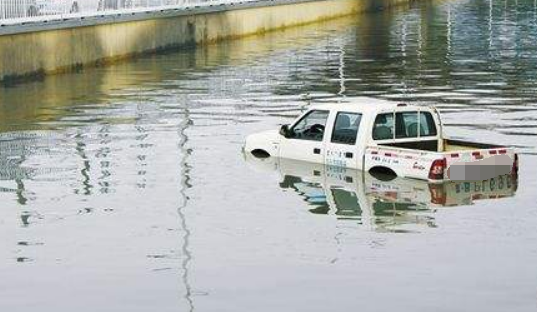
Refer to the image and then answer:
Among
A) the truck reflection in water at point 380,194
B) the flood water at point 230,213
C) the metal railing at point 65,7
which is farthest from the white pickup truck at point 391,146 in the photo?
the metal railing at point 65,7

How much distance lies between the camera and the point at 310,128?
2872 centimetres

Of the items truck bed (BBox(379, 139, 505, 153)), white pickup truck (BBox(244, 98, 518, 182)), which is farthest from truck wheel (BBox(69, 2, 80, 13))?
truck bed (BBox(379, 139, 505, 153))

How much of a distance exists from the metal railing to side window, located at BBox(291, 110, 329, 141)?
2067cm

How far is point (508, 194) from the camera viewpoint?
82.5 feet

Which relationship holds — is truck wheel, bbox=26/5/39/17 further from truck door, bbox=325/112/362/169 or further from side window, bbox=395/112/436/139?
side window, bbox=395/112/436/139

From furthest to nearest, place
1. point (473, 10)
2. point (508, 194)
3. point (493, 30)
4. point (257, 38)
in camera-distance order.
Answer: point (473, 10) < point (493, 30) < point (257, 38) < point (508, 194)

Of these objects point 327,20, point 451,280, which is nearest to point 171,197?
point 451,280

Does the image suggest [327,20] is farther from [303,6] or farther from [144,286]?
[144,286]

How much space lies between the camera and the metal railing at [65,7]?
49.1 metres

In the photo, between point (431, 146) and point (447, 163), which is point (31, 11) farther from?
point (447, 163)

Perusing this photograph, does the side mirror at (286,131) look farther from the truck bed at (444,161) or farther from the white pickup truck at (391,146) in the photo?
the truck bed at (444,161)

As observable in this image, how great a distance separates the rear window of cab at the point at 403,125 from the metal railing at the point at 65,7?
23.1 meters

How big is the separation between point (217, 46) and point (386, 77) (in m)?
17.0

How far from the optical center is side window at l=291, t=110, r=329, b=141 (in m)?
28.5
